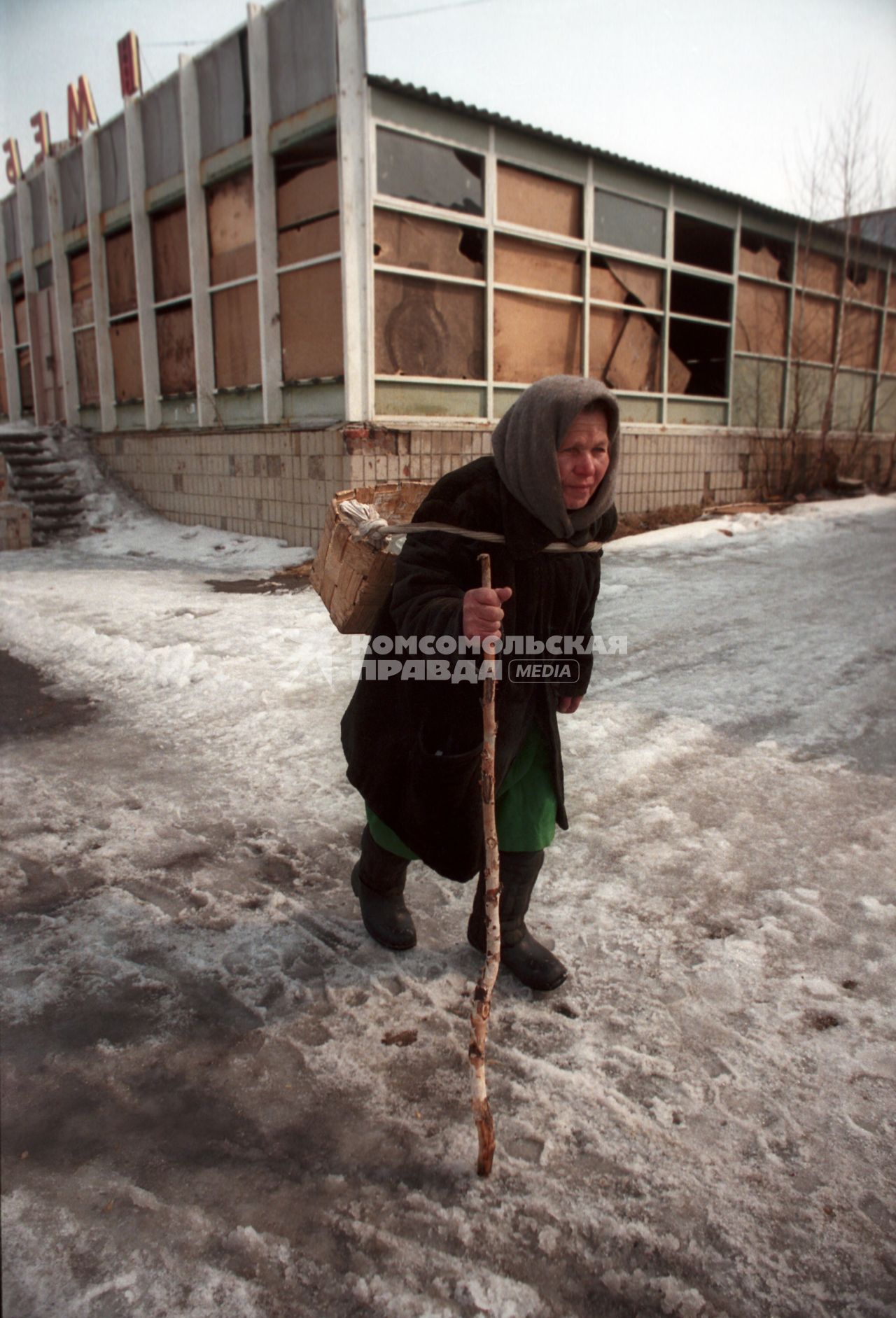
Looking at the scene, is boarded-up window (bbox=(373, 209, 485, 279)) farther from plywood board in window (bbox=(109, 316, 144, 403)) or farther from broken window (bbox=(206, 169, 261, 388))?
plywood board in window (bbox=(109, 316, 144, 403))

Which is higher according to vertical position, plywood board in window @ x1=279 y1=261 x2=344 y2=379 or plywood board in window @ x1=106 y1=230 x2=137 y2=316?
plywood board in window @ x1=106 y1=230 x2=137 y2=316

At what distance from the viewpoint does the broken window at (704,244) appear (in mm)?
12211

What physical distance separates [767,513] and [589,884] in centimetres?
1034

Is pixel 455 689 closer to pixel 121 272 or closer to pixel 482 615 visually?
pixel 482 615

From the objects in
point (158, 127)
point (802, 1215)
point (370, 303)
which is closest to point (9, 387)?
point (158, 127)

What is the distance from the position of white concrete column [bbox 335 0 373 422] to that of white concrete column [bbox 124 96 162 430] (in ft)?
15.4

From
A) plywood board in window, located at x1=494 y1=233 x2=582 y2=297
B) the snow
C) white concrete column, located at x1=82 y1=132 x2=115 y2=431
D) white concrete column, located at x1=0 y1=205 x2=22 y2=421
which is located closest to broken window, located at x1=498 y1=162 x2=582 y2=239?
plywood board in window, located at x1=494 y1=233 x2=582 y2=297

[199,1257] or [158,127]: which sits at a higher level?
[158,127]

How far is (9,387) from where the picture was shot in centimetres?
1714

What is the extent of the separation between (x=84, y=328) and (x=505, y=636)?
1465cm

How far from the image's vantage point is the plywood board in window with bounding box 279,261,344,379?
9.34 meters

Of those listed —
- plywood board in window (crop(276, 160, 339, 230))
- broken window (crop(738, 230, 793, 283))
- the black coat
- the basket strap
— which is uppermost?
broken window (crop(738, 230, 793, 283))

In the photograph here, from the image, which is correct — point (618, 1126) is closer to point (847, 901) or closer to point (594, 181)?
point (847, 901)

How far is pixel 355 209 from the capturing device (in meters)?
8.84
